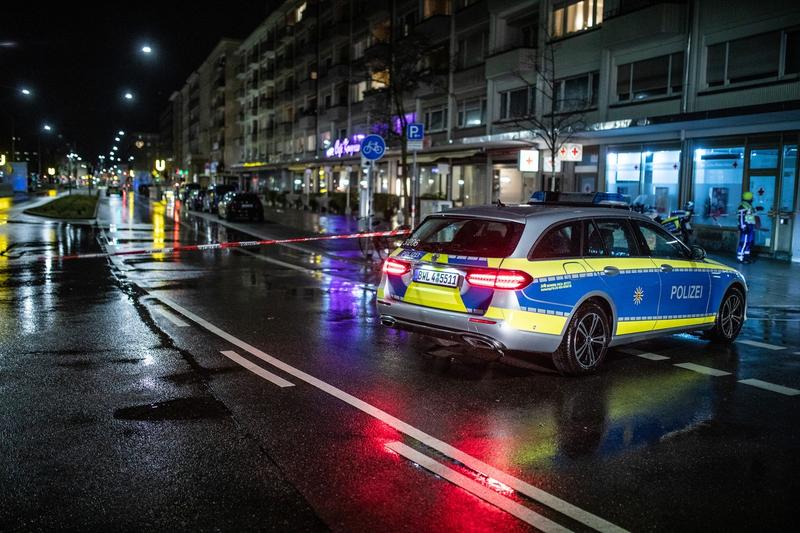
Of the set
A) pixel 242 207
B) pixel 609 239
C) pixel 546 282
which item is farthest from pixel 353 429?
pixel 242 207

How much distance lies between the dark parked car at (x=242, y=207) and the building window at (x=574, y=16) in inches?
639

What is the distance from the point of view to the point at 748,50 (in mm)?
19609

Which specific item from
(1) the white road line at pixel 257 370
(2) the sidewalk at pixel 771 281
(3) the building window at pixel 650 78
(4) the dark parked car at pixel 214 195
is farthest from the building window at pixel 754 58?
(4) the dark parked car at pixel 214 195

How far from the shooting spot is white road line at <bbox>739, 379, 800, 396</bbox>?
6656mm

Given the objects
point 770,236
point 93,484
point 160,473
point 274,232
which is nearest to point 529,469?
point 160,473

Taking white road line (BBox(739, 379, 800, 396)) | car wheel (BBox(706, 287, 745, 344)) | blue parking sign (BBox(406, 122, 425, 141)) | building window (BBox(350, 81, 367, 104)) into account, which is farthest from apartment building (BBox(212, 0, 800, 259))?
white road line (BBox(739, 379, 800, 396))

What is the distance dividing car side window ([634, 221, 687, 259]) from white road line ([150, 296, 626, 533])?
12.6ft

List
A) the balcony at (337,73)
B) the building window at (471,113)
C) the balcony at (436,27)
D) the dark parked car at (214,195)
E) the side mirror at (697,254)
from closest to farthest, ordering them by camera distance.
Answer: the side mirror at (697,254), the building window at (471,113), the balcony at (436,27), the dark parked car at (214,195), the balcony at (337,73)

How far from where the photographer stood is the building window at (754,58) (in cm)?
1858

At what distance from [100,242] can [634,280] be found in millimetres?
18572

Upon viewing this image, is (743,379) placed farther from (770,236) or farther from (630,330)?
(770,236)

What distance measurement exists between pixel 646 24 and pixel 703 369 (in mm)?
17274

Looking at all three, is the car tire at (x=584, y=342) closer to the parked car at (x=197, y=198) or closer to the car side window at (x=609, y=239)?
the car side window at (x=609, y=239)

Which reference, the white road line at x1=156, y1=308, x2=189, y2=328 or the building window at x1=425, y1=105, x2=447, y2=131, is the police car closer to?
the white road line at x1=156, y1=308, x2=189, y2=328
